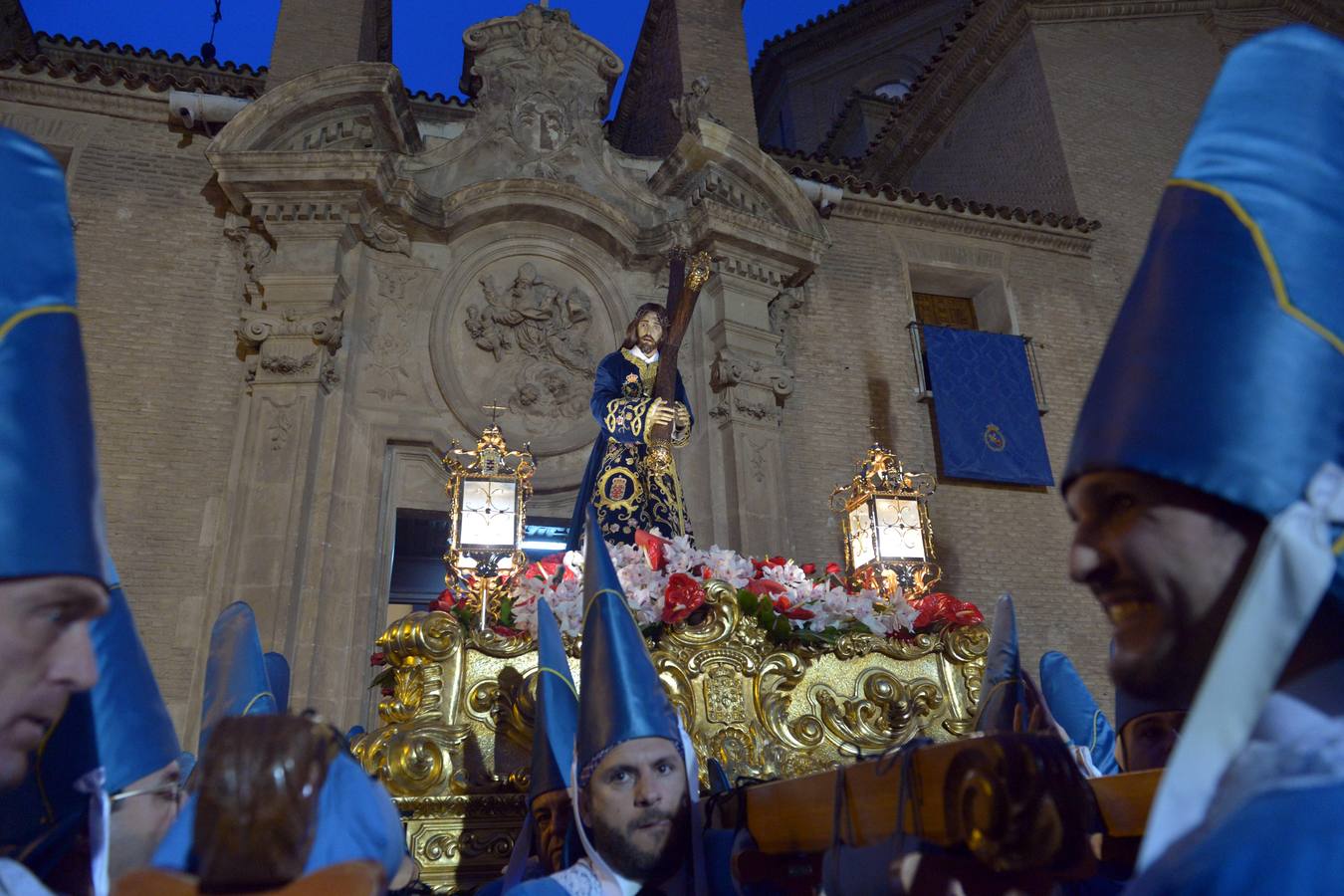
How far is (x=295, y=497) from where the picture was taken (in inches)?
290

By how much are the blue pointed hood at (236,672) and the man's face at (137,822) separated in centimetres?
118

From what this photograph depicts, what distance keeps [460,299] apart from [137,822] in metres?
7.95

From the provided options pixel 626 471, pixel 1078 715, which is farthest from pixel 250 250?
pixel 1078 715

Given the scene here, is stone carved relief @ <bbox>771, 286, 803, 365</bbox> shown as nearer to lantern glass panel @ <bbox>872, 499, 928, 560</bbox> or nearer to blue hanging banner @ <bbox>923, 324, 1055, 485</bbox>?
blue hanging banner @ <bbox>923, 324, 1055, 485</bbox>

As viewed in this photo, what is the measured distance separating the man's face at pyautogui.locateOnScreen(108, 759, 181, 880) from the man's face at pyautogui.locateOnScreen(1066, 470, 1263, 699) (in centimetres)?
137

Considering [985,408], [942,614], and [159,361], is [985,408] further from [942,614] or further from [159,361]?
[159,361]

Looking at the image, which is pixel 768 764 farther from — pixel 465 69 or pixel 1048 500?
pixel 465 69

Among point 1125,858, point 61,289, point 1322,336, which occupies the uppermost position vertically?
point 61,289

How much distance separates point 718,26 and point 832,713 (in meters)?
9.76

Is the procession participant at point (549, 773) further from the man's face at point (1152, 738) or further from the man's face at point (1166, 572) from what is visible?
the man's face at point (1166, 572)

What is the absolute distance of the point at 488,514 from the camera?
219 inches

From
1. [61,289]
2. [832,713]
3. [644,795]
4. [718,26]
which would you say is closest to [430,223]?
[718,26]

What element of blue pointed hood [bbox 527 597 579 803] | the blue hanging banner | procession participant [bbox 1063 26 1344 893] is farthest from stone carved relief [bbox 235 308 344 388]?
procession participant [bbox 1063 26 1344 893]

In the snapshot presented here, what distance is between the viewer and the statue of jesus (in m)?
5.64
